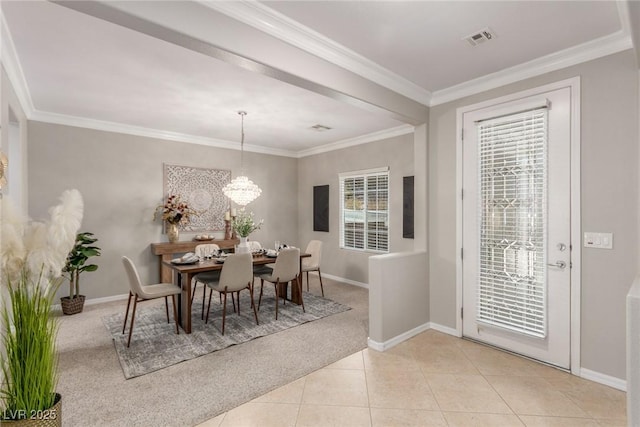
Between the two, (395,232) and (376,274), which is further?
(395,232)

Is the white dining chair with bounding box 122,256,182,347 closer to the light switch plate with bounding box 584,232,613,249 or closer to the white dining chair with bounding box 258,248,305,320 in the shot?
the white dining chair with bounding box 258,248,305,320

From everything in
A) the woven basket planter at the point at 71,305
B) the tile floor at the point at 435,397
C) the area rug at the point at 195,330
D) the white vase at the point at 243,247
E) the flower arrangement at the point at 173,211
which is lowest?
the tile floor at the point at 435,397

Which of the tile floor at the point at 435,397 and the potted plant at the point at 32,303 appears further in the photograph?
the tile floor at the point at 435,397

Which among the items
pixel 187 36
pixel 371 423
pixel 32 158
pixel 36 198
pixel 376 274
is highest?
pixel 187 36

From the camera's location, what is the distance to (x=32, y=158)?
4301 mm

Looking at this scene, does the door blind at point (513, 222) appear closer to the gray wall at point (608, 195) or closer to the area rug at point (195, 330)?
the gray wall at point (608, 195)

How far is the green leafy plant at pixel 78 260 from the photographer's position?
4133 millimetres

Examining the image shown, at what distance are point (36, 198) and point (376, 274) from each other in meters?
4.58

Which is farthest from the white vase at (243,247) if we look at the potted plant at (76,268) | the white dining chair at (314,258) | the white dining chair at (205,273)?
the potted plant at (76,268)

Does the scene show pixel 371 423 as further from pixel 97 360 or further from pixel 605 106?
pixel 605 106

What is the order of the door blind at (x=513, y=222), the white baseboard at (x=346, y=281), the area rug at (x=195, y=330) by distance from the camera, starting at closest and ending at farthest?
the door blind at (x=513, y=222)
the area rug at (x=195, y=330)
the white baseboard at (x=346, y=281)

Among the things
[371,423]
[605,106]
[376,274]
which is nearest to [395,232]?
[376,274]

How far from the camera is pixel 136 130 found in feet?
16.5

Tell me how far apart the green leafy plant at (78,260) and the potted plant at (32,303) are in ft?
11.3
